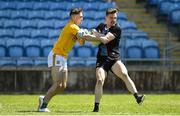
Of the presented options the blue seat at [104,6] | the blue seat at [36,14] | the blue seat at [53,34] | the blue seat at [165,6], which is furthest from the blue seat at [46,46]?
the blue seat at [165,6]

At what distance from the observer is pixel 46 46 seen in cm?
2355

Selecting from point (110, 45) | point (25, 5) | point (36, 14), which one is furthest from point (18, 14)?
point (110, 45)

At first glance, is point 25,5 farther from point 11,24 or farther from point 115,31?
point 115,31

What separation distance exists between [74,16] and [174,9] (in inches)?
522

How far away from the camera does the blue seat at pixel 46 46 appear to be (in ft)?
76.9

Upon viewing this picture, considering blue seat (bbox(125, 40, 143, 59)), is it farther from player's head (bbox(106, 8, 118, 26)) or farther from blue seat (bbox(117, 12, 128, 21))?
player's head (bbox(106, 8, 118, 26))

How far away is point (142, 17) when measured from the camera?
2778cm

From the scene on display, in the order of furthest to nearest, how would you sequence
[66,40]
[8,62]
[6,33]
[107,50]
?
[6,33]
[8,62]
[107,50]
[66,40]

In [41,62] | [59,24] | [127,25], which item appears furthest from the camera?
[59,24]

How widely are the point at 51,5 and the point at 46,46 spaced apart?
13.2ft

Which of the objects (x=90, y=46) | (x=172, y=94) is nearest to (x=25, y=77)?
(x=90, y=46)

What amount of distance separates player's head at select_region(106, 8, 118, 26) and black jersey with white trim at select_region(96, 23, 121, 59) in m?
0.13

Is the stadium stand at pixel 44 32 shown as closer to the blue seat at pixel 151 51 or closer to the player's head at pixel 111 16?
the blue seat at pixel 151 51

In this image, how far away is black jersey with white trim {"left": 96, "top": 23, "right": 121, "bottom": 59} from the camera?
14.0 metres
